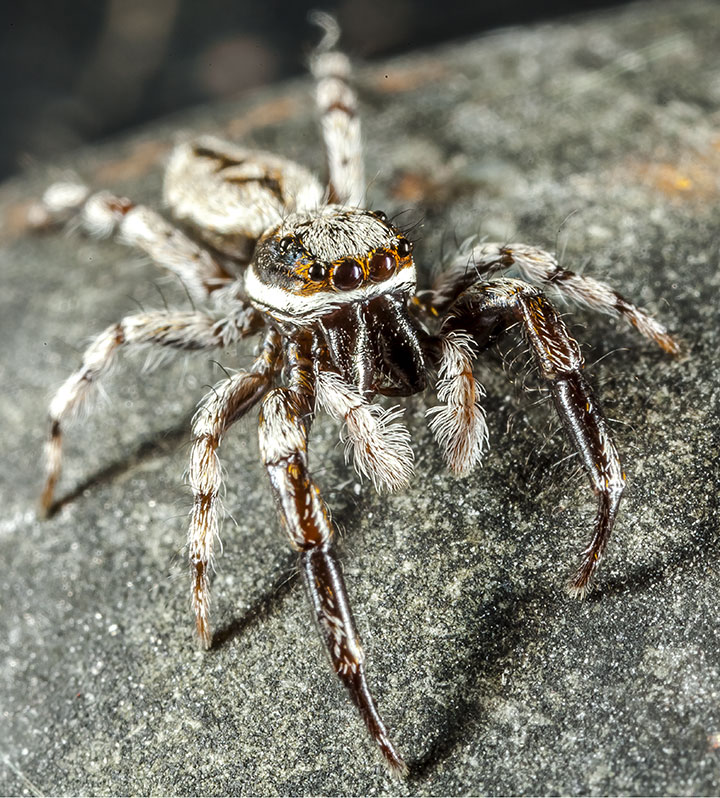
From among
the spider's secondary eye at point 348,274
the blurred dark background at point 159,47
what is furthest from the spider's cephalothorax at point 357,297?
the blurred dark background at point 159,47

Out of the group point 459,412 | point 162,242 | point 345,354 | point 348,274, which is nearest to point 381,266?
point 348,274

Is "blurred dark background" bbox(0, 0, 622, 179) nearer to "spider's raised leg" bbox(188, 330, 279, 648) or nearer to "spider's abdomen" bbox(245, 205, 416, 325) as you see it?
"spider's abdomen" bbox(245, 205, 416, 325)

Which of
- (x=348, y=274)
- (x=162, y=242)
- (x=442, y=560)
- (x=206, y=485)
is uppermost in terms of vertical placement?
(x=348, y=274)

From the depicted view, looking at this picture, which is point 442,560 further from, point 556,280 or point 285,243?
point 285,243

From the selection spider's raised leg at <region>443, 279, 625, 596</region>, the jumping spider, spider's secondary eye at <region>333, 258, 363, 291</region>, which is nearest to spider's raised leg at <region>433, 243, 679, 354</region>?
the jumping spider

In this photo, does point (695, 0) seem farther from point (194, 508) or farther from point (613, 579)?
point (194, 508)

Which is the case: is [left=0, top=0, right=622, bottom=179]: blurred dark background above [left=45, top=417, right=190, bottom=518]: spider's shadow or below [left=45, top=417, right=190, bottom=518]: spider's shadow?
above

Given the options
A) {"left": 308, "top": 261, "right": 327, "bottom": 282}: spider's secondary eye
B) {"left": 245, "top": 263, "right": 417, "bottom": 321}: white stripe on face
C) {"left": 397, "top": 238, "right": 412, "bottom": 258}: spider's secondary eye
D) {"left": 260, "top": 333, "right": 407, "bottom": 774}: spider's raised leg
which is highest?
{"left": 308, "top": 261, "right": 327, "bottom": 282}: spider's secondary eye

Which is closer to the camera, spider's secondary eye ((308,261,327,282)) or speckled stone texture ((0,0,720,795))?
speckled stone texture ((0,0,720,795))
